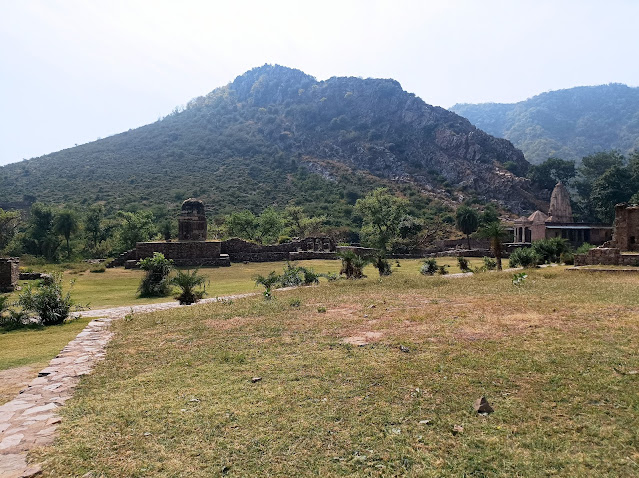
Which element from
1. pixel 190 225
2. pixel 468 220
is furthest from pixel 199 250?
pixel 468 220

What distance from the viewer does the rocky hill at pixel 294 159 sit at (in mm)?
68625

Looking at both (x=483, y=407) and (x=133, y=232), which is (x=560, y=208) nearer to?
(x=133, y=232)

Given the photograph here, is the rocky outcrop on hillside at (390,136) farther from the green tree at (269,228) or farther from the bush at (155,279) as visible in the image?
the bush at (155,279)

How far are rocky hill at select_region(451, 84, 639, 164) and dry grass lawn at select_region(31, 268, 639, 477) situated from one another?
111 metres

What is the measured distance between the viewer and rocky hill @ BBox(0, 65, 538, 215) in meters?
68.6

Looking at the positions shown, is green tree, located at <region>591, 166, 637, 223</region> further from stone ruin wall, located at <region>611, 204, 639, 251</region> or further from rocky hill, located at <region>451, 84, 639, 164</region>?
rocky hill, located at <region>451, 84, 639, 164</region>

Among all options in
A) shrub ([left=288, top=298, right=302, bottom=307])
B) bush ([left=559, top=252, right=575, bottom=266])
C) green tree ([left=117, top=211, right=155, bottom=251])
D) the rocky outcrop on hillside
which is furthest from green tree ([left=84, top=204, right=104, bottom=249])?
the rocky outcrop on hillside

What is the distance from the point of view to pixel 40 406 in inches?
189

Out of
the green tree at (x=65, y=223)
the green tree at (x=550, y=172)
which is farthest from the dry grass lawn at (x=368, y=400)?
the green tree at (x=550, y=172)

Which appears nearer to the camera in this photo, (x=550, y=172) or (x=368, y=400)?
(x=368, y=400)

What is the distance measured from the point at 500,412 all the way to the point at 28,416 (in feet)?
16.0

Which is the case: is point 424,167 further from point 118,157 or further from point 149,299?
point 149,299

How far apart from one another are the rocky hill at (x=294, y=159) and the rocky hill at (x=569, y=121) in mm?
31189

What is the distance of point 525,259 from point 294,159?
76.6m
